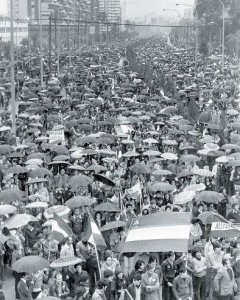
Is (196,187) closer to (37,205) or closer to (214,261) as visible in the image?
(37,205)

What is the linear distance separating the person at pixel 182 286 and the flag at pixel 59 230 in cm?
245

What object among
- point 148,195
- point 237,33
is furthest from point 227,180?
point 237,33

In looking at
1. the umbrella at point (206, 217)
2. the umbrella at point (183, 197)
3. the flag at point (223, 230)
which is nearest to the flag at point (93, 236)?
the flag at point (223, 230)

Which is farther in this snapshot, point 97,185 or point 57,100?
point 57,100

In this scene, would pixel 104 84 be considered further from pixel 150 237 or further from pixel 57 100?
pixel 150 237

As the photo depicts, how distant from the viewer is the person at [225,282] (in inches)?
460

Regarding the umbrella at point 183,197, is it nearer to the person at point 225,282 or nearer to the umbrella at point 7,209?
the umbrella at point 7,209

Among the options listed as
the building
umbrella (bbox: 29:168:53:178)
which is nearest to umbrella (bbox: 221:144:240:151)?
umbrella (bbox: 29:168:53:178)

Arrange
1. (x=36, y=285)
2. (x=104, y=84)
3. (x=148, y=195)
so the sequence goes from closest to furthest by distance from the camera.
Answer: (x=36, y=285), (x=148, y=195), (x=104, y=84)

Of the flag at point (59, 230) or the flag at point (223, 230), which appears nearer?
the flag at point (223, 230)

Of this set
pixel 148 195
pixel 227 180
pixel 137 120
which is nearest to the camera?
pixel 148 195

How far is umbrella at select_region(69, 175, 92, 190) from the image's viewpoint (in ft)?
56.6

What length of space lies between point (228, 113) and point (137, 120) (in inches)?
137

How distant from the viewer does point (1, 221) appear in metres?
15.1
